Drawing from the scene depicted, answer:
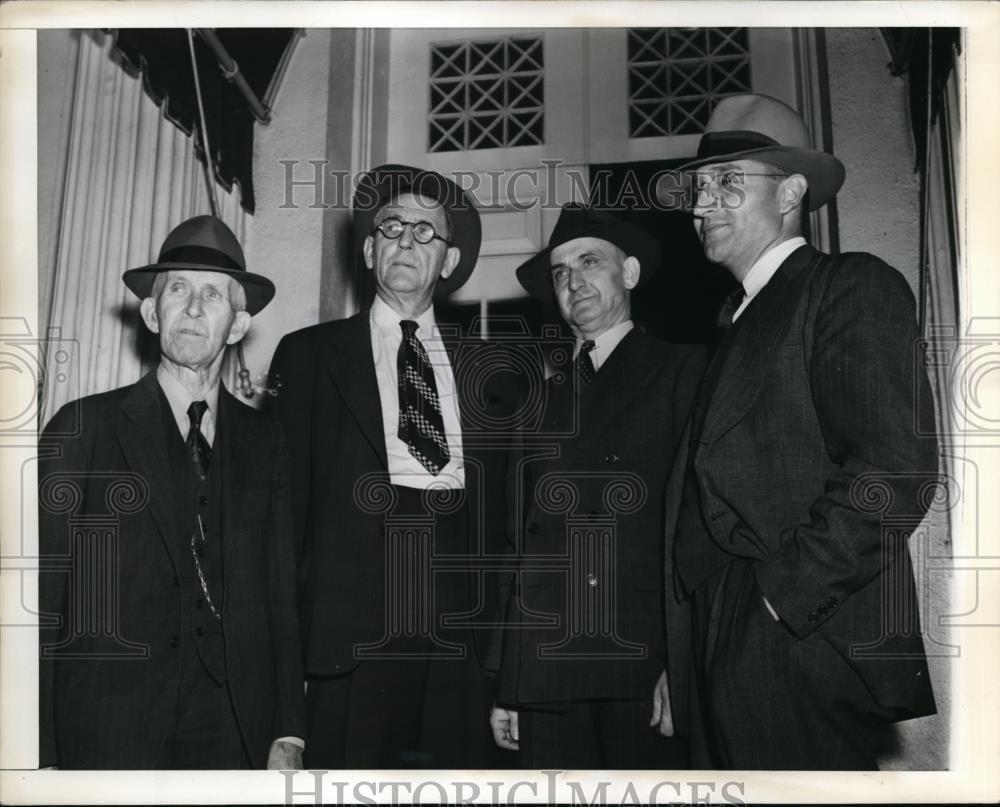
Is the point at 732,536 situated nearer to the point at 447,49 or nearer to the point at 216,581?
the point at 216,581

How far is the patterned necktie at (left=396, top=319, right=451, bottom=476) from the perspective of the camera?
4000 mm

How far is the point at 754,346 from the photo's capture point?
3.77 metres

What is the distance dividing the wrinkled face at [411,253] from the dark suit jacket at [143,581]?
613mm

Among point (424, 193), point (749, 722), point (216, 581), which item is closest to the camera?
point (749, 722)

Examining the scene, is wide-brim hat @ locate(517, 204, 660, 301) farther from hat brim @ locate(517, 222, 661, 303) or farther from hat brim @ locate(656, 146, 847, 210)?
hat brim @ locate(656, 146, 847, 210)

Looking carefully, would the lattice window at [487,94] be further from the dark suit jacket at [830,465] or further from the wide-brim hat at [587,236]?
the dark suit jacket at [830,465]

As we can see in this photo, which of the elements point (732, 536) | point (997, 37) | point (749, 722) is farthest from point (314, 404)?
point (997, 37)

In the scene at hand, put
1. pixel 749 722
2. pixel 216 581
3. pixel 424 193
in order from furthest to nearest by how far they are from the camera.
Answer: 1. pixel 424 193
2. pixel 216 581
3. pixel 749 722

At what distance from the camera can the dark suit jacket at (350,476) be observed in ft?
12.9

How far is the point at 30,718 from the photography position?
13.0 feet

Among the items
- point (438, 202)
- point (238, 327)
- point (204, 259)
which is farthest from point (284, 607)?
point (438, 202)

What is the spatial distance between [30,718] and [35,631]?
0.26 meters

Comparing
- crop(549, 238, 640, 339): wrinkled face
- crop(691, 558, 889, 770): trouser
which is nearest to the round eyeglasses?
crop(549, 238, 640, 339): wrinkled face

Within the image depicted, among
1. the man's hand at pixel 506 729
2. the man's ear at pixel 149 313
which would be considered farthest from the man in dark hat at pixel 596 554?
the man's ear at pixel 149 313
